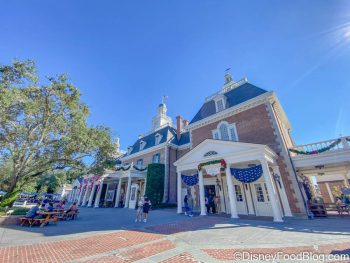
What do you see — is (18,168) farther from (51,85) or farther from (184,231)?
(184,231)

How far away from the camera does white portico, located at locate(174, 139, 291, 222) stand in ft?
35.4

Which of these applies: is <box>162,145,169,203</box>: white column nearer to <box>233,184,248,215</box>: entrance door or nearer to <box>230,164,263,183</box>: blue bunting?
<box>233,184,248,215</box>: entrance door

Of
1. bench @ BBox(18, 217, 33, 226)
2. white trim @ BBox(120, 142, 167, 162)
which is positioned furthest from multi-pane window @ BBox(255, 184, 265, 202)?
bench @ BBox(18, 217, 33, 226)

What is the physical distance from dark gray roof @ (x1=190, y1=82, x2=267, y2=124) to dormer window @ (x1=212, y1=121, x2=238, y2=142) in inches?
77.9

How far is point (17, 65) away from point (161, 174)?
16110 mm

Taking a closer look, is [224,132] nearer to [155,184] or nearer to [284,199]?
[284,199]

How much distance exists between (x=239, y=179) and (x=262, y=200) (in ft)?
10.8

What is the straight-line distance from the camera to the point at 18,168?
481 inches

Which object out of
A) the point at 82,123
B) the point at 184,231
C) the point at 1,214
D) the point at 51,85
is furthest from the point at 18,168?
the point at 184,231

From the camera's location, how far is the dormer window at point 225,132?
15450mm

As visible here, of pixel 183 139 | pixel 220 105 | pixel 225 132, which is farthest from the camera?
pixel 183 139

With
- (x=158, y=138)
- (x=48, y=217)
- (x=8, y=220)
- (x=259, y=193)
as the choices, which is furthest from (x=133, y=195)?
(x=259, y=193)

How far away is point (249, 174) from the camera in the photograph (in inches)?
428

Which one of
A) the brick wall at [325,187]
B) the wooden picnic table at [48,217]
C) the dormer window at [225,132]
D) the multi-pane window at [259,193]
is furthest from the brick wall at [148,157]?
the brick wall at [325,187]
